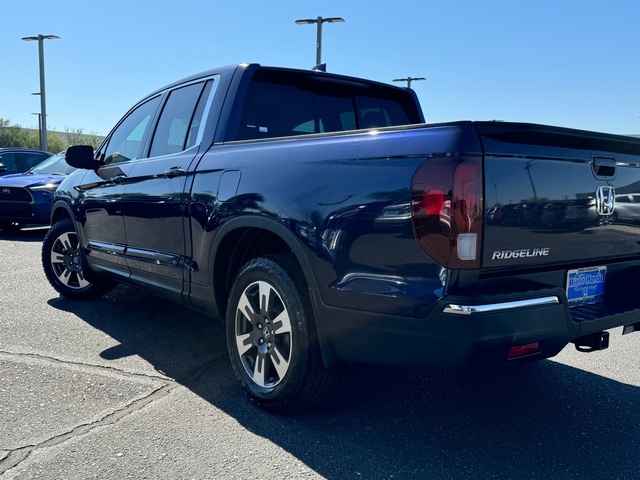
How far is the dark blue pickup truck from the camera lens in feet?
7.07

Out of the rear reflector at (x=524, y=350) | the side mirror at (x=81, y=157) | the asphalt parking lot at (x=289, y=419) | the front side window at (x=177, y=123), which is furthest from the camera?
the side mirror at (x=81, y=157)

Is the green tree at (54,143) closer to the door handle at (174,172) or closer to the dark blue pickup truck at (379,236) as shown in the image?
the door handle at (174,172)

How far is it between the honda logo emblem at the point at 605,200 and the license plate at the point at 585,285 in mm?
272

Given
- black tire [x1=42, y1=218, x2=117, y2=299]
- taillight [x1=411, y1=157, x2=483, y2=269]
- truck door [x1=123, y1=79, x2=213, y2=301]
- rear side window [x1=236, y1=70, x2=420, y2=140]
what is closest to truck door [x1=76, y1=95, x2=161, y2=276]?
truck door [x1=123, y1=79, x2=213, y2=301]

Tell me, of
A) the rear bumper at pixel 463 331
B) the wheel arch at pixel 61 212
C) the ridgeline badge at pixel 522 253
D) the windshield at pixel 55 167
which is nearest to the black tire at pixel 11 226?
the windshield at pixel 55 167

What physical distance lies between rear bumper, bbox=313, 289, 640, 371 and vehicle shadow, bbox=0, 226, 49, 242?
9.35 m

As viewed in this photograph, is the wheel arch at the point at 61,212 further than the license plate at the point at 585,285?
Yes

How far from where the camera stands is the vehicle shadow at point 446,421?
246 centimetres

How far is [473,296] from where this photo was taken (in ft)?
6.98

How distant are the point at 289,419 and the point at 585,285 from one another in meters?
1.57

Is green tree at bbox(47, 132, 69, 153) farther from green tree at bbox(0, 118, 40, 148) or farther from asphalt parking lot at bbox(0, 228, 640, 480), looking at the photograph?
asphalt parking lot at bbox(0, 228, 640, 480)

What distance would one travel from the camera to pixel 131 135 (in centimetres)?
453

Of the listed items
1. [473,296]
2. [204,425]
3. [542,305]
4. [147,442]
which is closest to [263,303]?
[204,425]

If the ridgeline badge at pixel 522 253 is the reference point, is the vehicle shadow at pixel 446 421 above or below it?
below
